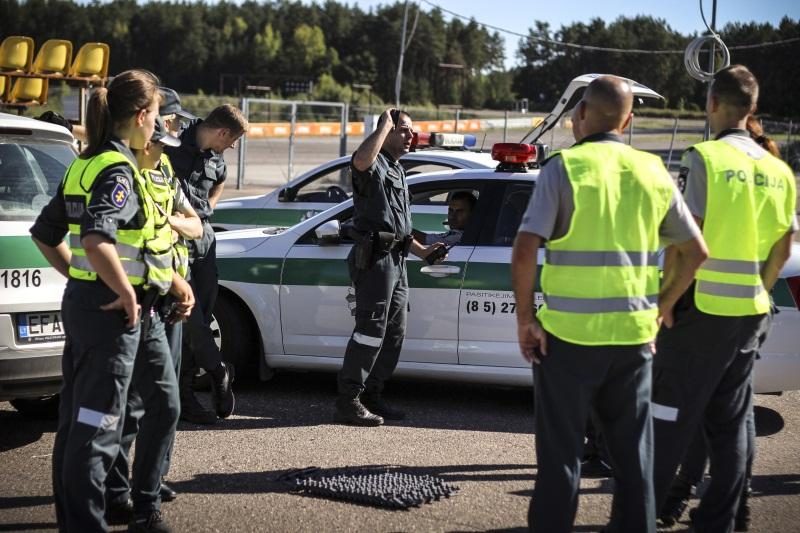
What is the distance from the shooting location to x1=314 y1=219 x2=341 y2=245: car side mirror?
6.47 meters

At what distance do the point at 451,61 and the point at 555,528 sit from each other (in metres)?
124

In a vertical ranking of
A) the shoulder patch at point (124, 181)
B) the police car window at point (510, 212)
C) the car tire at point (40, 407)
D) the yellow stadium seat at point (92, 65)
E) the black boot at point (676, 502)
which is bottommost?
the car tire at point (40, 407)

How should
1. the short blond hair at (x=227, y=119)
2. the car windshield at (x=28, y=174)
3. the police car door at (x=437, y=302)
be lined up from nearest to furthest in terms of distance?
1. the car windshield at (x=28, y=174)
2. the short blond hair at (x=227, y=119)
3. the police car door at (x=437, y=302)

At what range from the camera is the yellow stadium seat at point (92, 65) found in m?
12.5

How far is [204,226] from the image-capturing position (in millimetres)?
5762

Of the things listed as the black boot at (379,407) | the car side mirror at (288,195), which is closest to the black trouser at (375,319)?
the black boot at (379,407)

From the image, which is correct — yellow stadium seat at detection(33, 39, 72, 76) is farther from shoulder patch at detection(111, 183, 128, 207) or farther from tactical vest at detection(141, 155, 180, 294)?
shoulder patch at detection(111, 183, 128, 207)

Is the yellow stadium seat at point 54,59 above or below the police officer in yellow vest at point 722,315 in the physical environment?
above

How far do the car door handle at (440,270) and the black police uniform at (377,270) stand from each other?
0.80 feet

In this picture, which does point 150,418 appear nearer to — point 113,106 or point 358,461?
point 113,106

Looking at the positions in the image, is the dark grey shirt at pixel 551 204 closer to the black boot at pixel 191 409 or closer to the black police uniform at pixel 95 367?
the black police uniform at pixel 95 367

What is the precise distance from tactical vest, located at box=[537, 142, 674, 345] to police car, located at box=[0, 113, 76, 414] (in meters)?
2.75

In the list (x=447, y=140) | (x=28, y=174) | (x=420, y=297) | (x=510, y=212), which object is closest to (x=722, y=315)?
(x=510, y=212)

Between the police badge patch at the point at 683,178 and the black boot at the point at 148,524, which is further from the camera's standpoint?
the black boot at the point at 148,524
